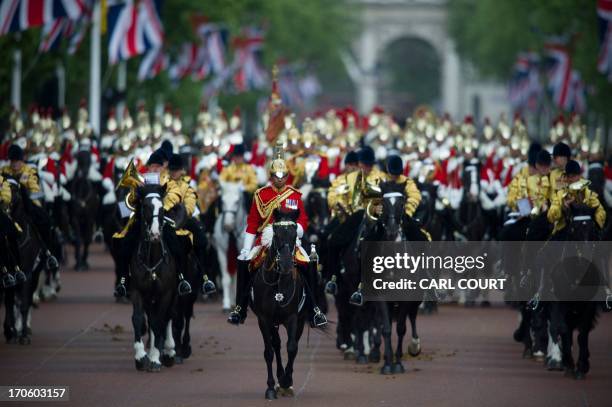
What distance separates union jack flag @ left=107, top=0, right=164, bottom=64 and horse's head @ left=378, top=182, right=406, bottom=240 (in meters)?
23.3

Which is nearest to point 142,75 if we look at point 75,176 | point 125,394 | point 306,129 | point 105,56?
point 105,56

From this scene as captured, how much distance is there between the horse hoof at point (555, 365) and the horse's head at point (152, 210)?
183 inches

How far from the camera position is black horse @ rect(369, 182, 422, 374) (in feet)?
61.5

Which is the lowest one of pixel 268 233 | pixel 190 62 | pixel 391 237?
pixel 391 237

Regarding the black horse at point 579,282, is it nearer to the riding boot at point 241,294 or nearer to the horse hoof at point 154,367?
the riding boot at point 241,294

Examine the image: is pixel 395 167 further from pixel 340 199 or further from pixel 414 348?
pixel 414 348

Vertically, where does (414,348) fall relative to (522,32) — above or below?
below

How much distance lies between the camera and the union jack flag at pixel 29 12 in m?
36.2

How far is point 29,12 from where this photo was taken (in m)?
36.7

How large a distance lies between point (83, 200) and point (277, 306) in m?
14.4

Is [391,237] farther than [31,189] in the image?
No

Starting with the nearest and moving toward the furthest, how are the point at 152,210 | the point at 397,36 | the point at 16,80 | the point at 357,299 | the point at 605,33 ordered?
the point at 152,210 < the point at 357,299 < the point at 605,33 < the point at 16,80 < the point at 397,36

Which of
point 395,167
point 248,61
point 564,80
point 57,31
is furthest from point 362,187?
point 248,61

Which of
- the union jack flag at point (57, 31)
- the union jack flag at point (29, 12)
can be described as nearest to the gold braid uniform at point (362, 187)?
the union jack flag at point (29, 12)
